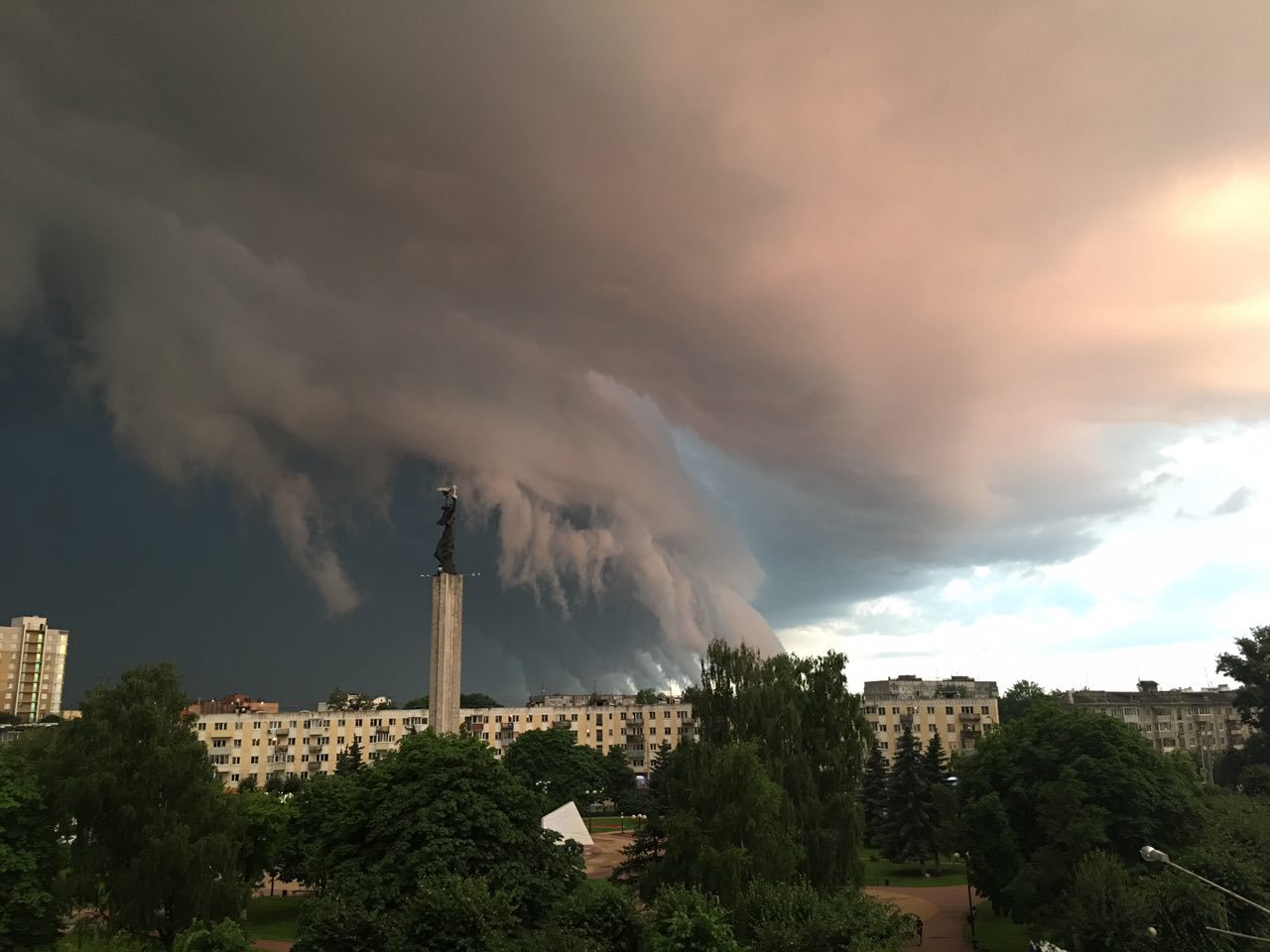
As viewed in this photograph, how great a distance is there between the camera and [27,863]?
33.5 meters

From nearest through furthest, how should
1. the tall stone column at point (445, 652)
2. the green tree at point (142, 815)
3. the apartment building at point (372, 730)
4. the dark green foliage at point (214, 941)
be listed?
the dark green foliage at point (214, 941) < the green tree at point (142, 815) < the tall stone column at point (445, 652) < the apartment building at point (372, 730)

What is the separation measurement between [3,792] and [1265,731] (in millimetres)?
94827

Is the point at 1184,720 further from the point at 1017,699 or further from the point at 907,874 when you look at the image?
the point at 907,874

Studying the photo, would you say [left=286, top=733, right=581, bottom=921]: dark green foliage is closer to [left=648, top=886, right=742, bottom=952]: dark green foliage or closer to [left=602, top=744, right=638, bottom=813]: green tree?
[left=648, top=886, right=742, bottom=952]: dark green foliage

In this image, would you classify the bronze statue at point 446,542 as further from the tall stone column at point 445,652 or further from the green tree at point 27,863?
the green tree at point 27,863

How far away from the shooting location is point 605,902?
97.3ft

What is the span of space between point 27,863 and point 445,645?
27.0 meters

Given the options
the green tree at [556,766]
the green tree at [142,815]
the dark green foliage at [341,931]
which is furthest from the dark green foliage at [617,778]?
the dark green foliage at [341,931]

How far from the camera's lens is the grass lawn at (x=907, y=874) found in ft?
228

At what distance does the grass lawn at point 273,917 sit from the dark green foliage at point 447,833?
15907mm

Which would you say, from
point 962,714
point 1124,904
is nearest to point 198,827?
point 1124,904

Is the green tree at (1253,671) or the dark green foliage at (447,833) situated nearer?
the dark green foliage at (447,833)

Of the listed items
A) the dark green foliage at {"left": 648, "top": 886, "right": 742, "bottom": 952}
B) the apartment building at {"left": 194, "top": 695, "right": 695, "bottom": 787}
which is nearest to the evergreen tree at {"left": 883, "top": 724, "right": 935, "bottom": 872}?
the dark green foliage at {"left": 648, "top": 886, "right": 742, "bottom": 952}

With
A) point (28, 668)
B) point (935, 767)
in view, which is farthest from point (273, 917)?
point (28, 668)
